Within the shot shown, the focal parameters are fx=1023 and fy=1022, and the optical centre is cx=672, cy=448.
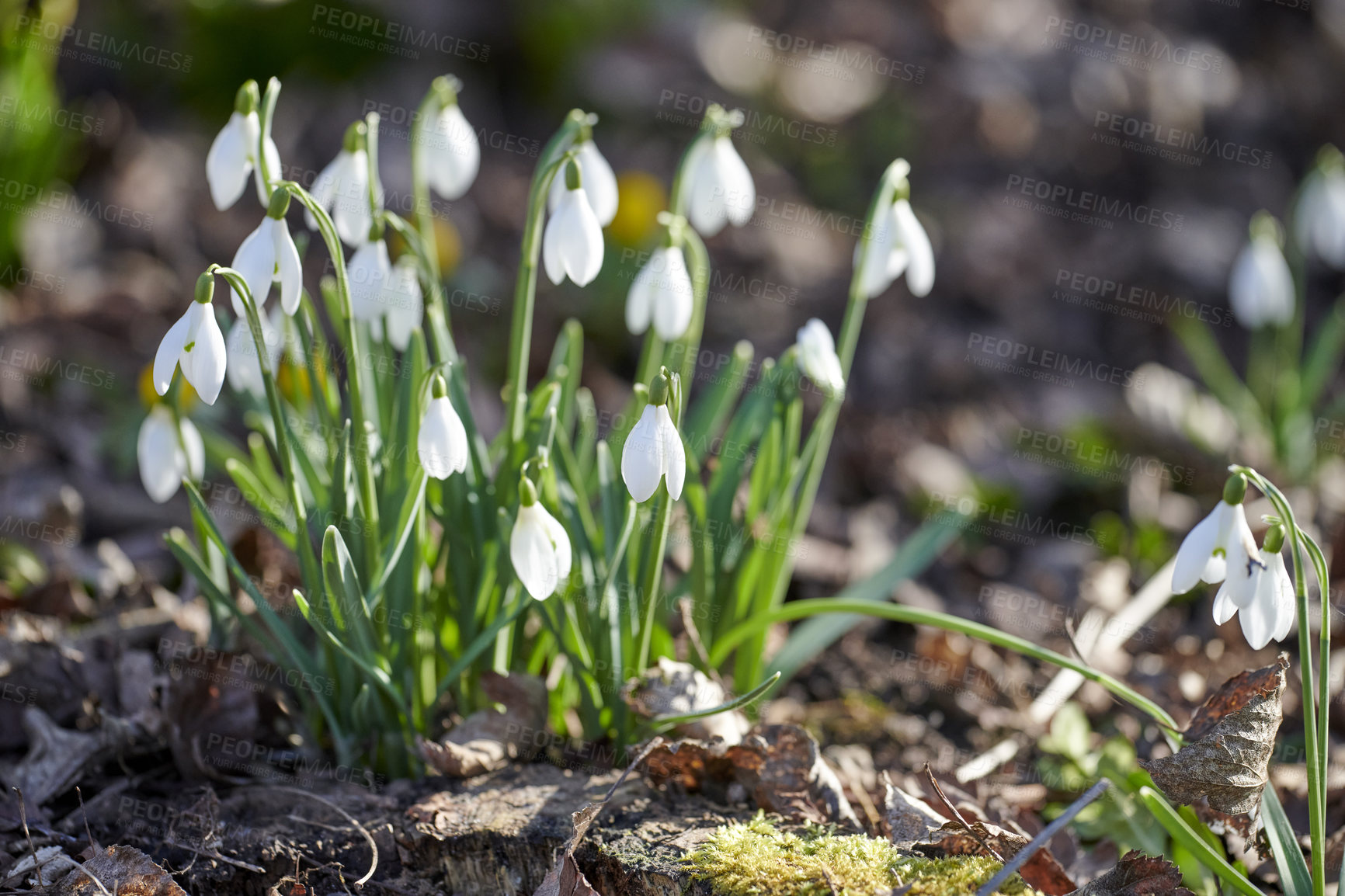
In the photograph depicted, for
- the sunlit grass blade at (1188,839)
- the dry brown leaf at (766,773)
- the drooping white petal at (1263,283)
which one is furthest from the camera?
the drooping white petal at (1263,283)

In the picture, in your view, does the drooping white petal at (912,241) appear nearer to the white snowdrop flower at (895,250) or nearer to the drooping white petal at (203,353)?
the white snowdrop flower at (895,250)

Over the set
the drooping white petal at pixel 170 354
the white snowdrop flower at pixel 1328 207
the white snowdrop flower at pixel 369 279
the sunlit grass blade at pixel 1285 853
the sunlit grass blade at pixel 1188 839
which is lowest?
the sunlit grass blade at pixel 1285 853

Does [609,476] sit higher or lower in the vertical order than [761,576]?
higher

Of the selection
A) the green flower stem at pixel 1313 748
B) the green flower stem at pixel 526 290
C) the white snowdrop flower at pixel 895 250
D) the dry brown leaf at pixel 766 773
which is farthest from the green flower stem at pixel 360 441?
the green flower stem at pixel 1313 748

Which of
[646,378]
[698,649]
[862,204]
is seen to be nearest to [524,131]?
[862,204]

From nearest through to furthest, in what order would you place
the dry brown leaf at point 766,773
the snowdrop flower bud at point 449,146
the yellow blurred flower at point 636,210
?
the dry brown leaf at point 766,773
the snowdrop flower bud at point 449,146
the yellow blurred flower at point 636,210

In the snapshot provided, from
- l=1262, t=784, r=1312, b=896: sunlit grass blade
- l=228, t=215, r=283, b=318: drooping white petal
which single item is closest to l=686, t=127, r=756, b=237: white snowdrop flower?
l=228, t=215, r=283, b=318: drooping white petal

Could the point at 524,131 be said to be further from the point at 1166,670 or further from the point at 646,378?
the point at 1166,670

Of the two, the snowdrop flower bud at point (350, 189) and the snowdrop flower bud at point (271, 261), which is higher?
the snowdrop flower bud at point (350, 189)
